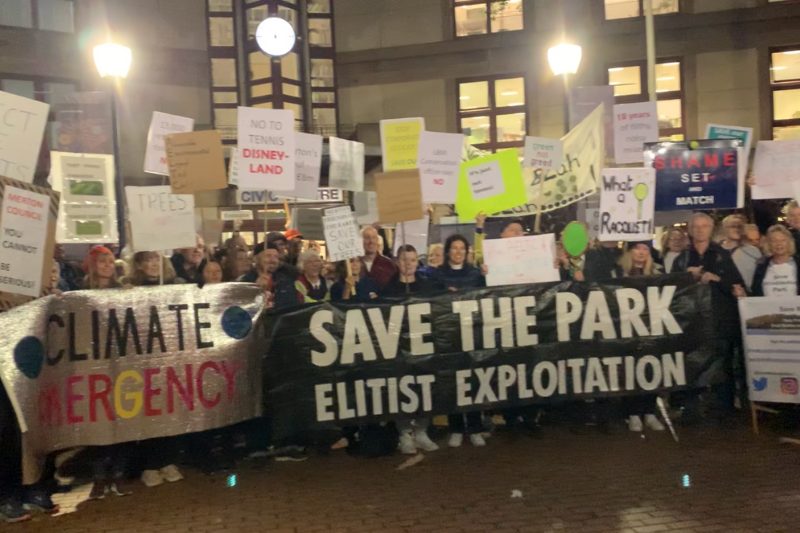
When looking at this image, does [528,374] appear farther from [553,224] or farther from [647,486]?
[553,224]

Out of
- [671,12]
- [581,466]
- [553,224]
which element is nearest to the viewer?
[581,466]

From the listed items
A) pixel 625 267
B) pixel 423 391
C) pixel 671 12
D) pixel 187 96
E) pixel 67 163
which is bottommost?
pixel 423 391

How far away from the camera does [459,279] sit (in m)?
7.05

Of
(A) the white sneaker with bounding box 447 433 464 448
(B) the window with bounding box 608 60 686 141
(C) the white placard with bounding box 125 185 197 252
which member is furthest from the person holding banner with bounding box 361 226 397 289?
(B) the window with bounding box 608 60 686 141

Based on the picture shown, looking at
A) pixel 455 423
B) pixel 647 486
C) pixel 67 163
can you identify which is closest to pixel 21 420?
pixel 67 163

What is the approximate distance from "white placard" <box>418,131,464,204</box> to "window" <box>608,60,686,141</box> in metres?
11.3

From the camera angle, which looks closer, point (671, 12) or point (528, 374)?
point (528, 374)

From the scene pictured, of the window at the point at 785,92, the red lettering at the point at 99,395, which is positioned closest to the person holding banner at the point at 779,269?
the red lettering at the point at 99,395

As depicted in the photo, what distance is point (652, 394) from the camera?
6.89 metres

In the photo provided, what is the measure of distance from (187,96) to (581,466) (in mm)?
15458

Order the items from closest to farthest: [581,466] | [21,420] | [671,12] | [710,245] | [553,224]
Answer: [21,420] → [581,466] → [710,245] → [553,224] → [671,12]

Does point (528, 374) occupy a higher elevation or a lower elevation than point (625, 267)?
lower

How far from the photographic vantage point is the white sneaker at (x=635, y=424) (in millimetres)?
7020

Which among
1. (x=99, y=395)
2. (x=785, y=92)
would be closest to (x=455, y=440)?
(x=99, y=395)
